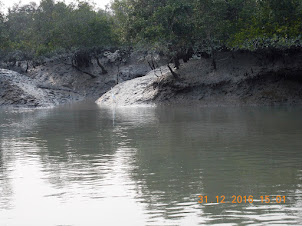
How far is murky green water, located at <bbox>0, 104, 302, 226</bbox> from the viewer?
20.3ft

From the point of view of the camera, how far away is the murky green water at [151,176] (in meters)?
6.19

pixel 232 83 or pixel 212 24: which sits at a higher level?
pixel 212 24

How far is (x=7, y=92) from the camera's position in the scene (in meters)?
33.2

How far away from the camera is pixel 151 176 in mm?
8352
